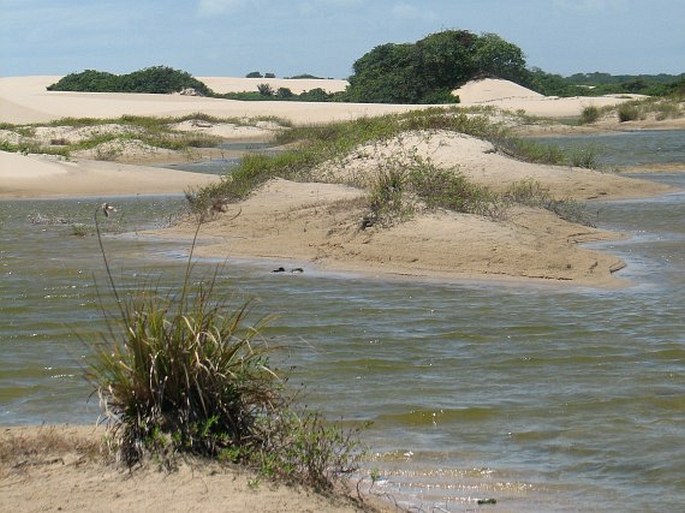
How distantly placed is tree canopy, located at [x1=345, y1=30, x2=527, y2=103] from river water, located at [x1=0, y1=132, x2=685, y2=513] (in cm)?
5677

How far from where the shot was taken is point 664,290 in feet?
39.3

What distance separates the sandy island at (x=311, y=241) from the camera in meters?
5.15

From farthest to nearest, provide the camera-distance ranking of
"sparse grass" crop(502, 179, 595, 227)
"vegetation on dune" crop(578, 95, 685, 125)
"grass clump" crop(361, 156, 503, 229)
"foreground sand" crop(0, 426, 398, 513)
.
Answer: "vegetation on dune" crop(578, 95, 685, 125), "sparse grass" crop(502, 179, 595, 227), "grass clump" crop(361, 156, 503, 229), "foreground sand" crop(0, 426, 398, 513)

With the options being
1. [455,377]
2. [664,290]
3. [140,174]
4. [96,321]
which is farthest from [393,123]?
[455,377]

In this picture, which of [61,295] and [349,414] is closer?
[349,414]

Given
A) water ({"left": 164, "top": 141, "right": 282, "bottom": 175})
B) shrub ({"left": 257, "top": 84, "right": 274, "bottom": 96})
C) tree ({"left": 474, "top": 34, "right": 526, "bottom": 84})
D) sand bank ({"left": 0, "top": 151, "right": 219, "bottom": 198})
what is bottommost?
water ({"left": 164, "top": 141, "right": 282, "bottom": 175})

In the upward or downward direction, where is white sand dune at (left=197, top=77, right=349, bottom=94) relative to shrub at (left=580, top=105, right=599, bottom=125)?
upward

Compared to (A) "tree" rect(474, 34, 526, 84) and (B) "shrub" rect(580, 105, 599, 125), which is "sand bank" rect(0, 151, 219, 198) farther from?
(A) "tree" rect(474, 34, 526, 84)

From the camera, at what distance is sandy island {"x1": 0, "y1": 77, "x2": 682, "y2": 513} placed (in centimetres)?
515

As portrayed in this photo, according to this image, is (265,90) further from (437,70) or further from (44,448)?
(44,448)

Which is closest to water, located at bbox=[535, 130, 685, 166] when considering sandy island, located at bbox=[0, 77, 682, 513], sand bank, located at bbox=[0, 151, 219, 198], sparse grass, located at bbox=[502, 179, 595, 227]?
sandy island, located at bbox=[0, 77, 682, 513]

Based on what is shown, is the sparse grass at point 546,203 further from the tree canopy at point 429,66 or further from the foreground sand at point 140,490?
the tree canopy at point 429,66

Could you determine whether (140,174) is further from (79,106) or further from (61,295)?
(79,106)

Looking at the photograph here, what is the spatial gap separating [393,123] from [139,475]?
721 inches
